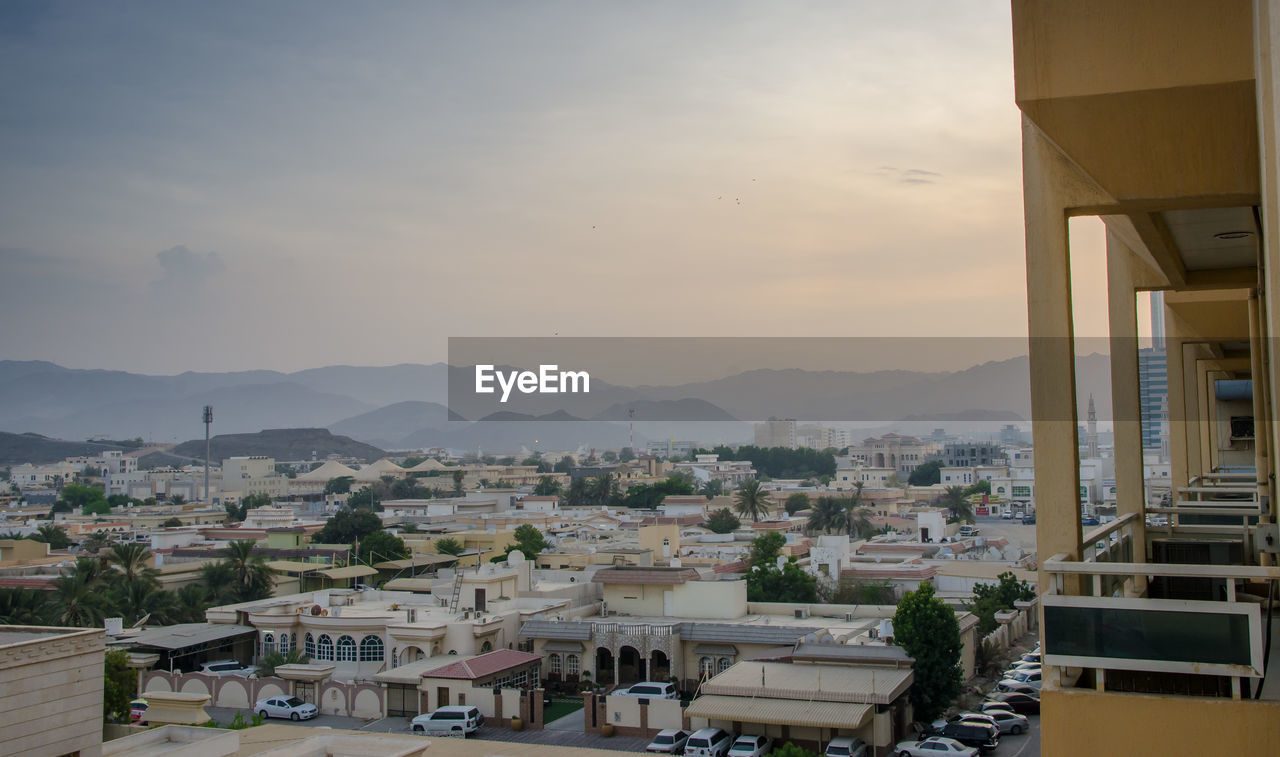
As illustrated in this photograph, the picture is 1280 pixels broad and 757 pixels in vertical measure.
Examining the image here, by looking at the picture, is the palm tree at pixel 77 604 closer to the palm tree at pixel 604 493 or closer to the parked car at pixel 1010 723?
the parked car at pixel 1010 723

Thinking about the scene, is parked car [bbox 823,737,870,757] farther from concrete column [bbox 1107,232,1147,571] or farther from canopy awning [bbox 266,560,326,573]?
canopy awning [bbox 266,560,326,573]

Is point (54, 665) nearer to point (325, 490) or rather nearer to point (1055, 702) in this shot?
point (1055, 702)

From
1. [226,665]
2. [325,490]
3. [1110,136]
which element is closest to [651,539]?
[226,665]

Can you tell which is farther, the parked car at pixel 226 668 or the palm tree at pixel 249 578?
the palm tree at pixel 249 578

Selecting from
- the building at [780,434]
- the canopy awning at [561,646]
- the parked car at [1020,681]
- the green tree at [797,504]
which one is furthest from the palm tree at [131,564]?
the building at [780,434]

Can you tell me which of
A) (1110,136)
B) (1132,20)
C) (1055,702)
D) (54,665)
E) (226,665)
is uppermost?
(1132,20)

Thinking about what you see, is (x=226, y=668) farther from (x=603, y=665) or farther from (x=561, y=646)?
(x=603, y=665)
